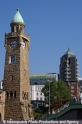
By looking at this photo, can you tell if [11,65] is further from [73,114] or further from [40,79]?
[40,79]

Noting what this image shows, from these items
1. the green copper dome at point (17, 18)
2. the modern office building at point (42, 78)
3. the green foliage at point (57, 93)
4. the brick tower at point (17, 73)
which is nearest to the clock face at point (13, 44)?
the brick tower at point (17, 73)

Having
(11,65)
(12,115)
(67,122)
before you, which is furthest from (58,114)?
(11,65)

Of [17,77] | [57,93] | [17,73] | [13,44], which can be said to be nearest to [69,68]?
[57,93]

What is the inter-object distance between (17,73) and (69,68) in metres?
103

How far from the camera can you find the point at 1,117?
71.8 metres

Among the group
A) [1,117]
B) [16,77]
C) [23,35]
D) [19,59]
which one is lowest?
[1,117]

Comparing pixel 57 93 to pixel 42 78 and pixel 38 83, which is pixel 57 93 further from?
pixel 42 78

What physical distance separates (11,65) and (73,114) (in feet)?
87.9

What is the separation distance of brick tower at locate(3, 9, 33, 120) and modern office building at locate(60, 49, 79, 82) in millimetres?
96207

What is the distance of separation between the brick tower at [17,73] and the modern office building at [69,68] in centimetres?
9621

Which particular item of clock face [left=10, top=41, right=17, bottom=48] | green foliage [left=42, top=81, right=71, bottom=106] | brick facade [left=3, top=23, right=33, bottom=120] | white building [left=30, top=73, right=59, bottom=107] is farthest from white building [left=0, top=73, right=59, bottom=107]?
clock face [left=10, top=41, right=17, bottom=48]

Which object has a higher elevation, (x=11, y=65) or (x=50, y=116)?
(x=11, y=65)

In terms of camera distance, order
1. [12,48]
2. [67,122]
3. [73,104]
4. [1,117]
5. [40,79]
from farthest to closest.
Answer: [40,79]
[12,48]
[1,117]
[73,104]
[67,122]

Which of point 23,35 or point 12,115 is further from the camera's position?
point 23,35
